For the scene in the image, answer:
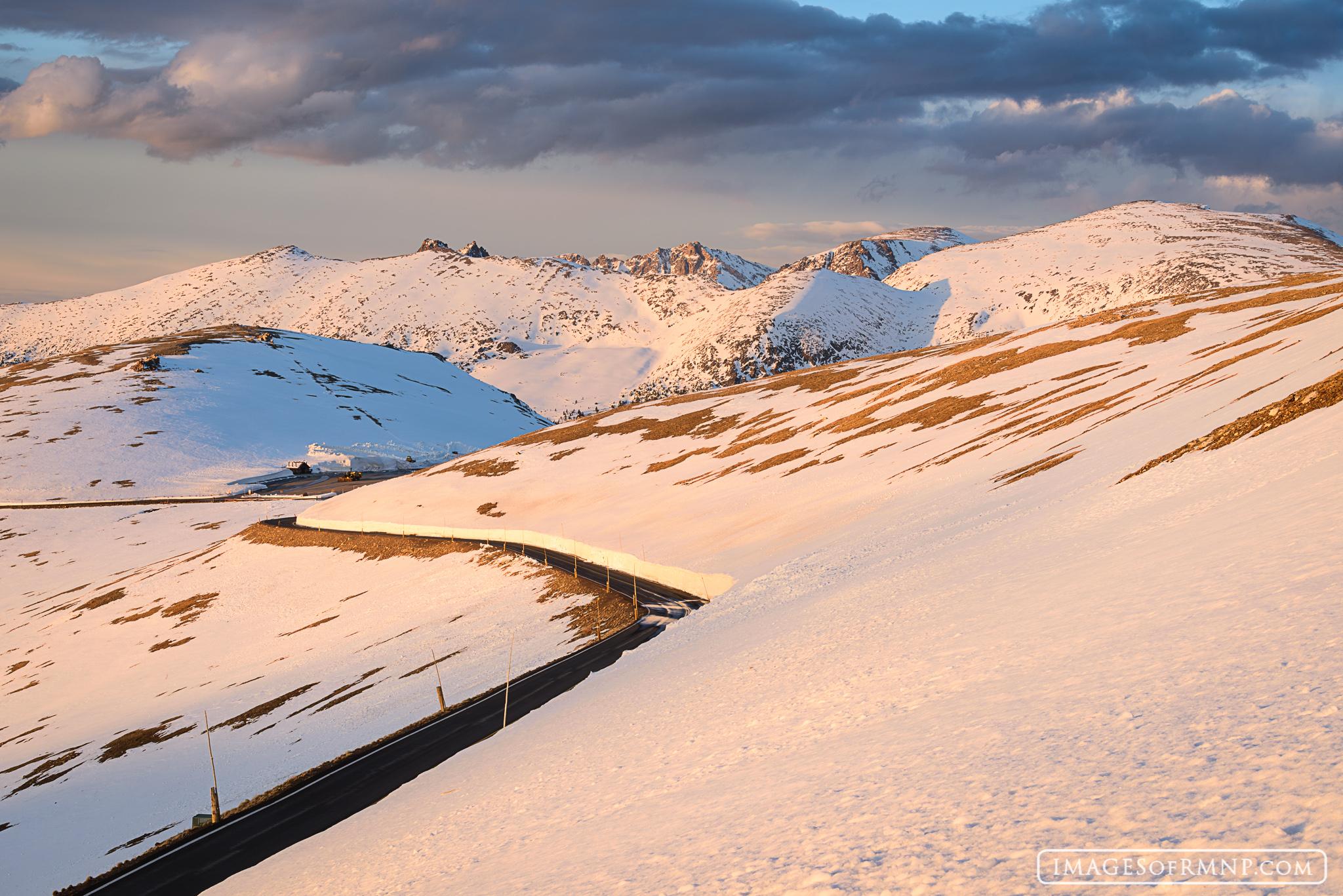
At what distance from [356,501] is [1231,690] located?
9911 cm

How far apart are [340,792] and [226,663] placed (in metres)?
36.7

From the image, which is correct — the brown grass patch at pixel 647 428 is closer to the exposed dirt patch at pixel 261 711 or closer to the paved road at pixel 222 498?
the paved road at pixel 222 498

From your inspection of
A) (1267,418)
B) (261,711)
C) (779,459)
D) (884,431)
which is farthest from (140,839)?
(884,431)

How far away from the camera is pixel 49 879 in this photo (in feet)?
90.4

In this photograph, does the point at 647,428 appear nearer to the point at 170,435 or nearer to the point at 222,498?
the point at 222,498

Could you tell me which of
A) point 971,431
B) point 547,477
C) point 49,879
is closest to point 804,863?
point 49,879

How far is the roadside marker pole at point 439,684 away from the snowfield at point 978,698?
25.8 feet

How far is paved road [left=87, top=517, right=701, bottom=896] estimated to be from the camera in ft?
77.5

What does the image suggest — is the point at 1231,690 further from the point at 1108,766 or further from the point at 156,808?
the point at 156,808

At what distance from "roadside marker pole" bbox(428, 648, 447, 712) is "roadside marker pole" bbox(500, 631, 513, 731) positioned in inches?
98.2

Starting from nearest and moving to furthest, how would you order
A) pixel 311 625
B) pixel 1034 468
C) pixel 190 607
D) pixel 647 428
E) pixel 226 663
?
pixel 1034 468, pixel 226 663, pixel 311 625, pixel 190 607, pixel 647 428

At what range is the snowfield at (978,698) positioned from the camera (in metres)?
9.27

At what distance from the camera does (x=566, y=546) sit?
213ft

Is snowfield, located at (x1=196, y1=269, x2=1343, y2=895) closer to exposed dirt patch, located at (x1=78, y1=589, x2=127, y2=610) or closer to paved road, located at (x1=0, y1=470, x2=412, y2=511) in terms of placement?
exposed dirt patch, located at (x1=78, y1=589, x2=127, y2=610)
